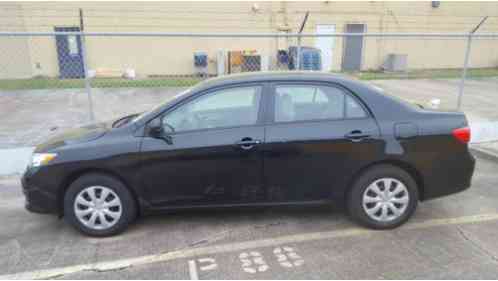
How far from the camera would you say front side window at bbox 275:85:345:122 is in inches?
132

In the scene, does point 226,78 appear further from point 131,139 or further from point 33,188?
point 33,188

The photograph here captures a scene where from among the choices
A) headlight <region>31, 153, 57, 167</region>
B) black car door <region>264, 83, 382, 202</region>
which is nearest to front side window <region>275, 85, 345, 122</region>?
black car door <region>264, 83, 382, 202</region>

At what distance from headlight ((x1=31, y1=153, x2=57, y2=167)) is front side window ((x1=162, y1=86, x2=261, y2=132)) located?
3.47 feet

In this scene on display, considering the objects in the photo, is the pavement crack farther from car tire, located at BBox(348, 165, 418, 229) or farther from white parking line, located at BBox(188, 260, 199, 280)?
white parking line, located at BBox(188, 260, 199, 280)

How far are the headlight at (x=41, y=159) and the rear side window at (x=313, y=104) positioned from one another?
2.07 m

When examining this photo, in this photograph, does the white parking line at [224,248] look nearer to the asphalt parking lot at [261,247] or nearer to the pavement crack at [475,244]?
the asphalt parking lot at [261,247]

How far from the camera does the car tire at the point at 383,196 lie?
337 centimetres

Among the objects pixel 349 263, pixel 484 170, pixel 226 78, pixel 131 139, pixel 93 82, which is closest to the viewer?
pixel 349 263

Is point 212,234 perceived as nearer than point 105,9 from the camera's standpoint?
Yes

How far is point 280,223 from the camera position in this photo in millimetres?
3611

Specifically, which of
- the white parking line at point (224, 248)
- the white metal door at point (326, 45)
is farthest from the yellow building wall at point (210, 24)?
the white parking line at point (224, 248)

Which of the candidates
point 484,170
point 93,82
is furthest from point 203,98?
point 93,82

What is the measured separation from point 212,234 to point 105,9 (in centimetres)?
1419

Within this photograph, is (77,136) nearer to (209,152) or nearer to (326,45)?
(209,152)
